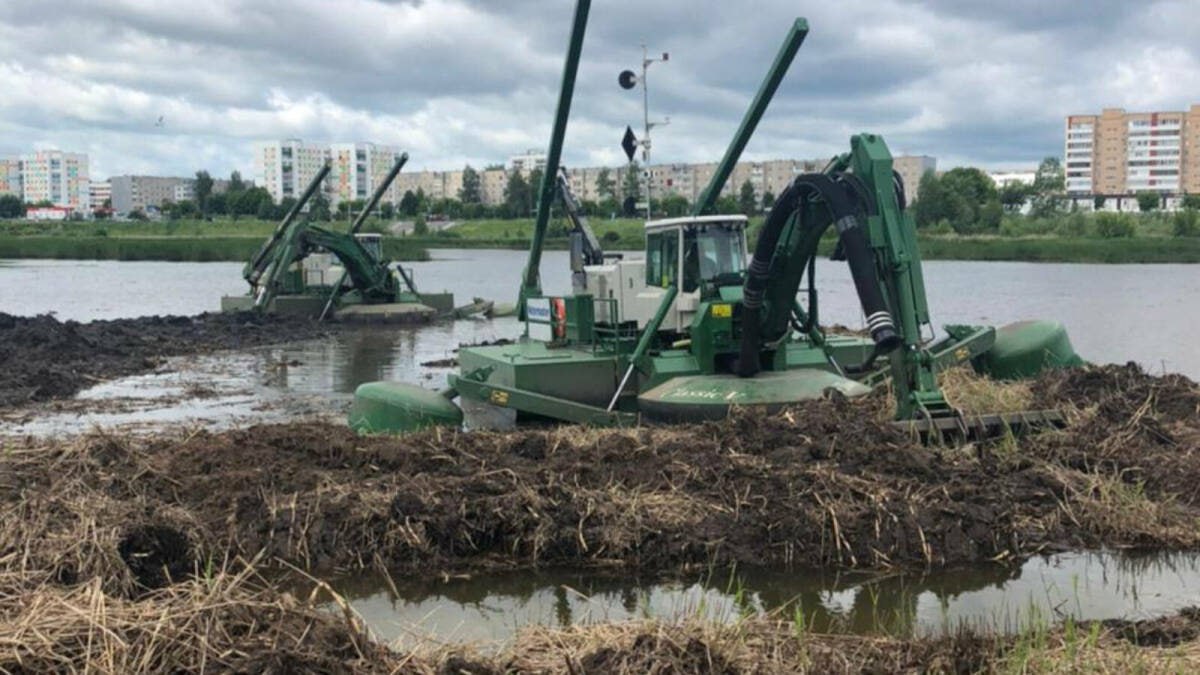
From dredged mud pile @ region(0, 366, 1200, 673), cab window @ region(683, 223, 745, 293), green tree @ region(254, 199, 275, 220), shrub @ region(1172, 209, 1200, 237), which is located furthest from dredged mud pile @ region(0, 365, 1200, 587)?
green tree @ region(254, 199, 275, 220)

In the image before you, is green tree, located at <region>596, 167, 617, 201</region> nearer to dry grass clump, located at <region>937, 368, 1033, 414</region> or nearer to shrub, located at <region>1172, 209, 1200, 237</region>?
shrub, located at <region>1172, 209, 1200, 237</region>

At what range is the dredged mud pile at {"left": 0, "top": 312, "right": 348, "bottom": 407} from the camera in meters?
19.0

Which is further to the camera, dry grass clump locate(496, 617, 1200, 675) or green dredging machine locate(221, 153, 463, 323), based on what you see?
green dredging machine locate(221, 153, 463, 323)

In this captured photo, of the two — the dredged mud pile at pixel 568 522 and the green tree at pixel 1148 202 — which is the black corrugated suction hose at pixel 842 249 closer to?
the dredged mud pile at pixel 568 522

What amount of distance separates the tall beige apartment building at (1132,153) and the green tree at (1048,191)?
1222cm

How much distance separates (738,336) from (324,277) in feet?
74.2

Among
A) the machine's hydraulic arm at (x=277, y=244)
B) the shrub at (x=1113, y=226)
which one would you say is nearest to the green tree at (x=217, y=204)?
the shrub at (x=1113, y=226)

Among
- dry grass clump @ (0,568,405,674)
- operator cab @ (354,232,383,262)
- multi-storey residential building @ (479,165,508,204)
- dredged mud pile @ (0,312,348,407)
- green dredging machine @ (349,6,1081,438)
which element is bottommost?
dredged mud pile @ (0,312,348,407)

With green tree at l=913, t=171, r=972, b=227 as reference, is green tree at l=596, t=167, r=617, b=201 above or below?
above

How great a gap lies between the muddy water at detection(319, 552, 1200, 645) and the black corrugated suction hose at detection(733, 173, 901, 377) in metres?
2.64

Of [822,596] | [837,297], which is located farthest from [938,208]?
[822,596]

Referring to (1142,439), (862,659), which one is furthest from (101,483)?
(1142,439)

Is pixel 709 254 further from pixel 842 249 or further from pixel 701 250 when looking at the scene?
pixel 842 249

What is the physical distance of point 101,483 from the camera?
909 cm
